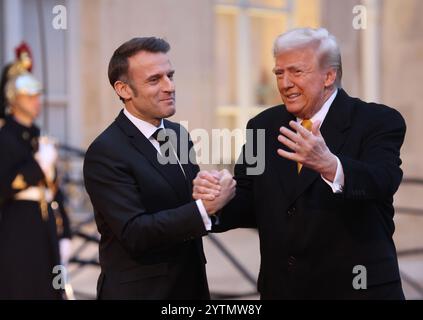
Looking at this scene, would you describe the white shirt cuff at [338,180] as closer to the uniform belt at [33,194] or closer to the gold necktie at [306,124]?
the gold necktie at [306,124]

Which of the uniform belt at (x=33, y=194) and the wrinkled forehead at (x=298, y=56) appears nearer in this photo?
the wrinkled forehead at (x=298, y=56)

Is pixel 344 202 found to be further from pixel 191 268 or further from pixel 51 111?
pixel 51 111

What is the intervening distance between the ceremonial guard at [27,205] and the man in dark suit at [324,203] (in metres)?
2.68

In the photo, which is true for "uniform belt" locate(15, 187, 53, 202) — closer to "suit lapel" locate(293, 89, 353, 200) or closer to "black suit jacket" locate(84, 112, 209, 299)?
"black suit jacket" locate(84, 112, 209, 299)

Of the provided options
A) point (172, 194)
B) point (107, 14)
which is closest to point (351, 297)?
point (172, 194)

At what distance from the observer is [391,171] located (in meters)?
3.04

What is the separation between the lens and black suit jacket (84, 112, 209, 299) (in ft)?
9.99

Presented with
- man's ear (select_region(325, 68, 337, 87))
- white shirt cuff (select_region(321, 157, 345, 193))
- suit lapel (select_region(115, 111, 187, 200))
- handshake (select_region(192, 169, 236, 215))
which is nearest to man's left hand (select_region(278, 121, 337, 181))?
white shirt cuff (select_region(321, 157, 345, 193))

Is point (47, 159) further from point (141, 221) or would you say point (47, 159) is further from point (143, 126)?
point (141, 221)

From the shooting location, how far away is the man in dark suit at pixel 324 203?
3.15 m

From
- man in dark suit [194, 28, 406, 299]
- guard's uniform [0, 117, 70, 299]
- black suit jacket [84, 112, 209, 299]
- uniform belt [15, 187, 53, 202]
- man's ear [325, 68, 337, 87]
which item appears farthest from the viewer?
uniform belt [15, 187, 53, 202]

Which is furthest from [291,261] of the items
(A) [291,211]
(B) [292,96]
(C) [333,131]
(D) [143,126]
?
(D) [143,126]

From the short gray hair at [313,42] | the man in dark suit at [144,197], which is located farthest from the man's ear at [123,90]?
the short gray hair at [313,42]

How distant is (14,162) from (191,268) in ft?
8.86
